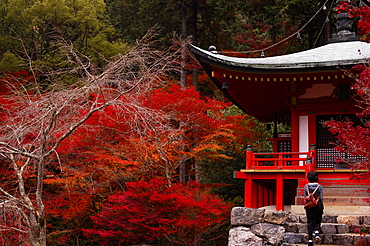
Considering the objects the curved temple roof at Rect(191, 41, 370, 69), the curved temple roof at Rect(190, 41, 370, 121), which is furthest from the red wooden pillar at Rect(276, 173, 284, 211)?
the curved temple roof at Rect(191, 41, 370, 69)

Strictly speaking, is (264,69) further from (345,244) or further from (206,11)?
(206,11)

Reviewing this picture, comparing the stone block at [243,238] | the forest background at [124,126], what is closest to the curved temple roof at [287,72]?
the forest background at [124,126]

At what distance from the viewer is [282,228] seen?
8938 millimetres

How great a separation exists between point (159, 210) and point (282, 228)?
4220 millimetres

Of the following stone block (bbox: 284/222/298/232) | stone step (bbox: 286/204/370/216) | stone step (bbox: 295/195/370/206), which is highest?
stone step (bbox: 295/195/370/206)

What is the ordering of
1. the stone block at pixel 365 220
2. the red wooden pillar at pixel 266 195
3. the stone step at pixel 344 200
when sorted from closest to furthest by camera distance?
the stone block at pixel 365 220
the stone step at pixel 344 200
the red wooden pillar at pixel 266 195

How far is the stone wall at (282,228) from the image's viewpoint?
27.2ft

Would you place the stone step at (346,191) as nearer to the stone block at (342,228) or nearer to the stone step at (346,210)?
the stone step at (346,210)

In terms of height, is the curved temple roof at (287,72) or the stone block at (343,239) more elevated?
the curved temple roof at (287,72)

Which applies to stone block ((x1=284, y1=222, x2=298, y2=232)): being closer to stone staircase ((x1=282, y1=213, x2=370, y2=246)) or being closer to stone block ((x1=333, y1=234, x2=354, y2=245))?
stone staircase ((x1=282, y1=213, x2=370, y2=246))

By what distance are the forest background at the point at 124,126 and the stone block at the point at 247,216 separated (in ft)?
6.76

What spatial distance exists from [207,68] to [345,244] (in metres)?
4.88

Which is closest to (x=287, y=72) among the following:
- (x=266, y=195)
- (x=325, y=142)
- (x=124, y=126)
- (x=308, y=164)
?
(x=308, y=164)

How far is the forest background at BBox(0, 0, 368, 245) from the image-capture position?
799cm
